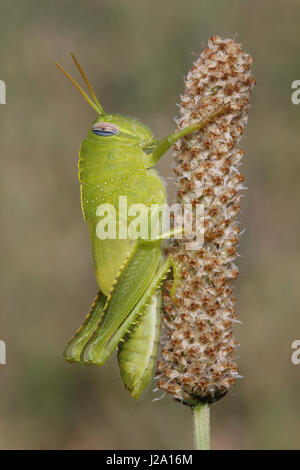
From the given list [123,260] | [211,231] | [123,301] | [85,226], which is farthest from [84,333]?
[85,226]

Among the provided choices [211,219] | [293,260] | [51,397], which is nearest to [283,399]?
[293,260]

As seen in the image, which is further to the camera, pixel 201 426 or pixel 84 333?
pixel 84 333

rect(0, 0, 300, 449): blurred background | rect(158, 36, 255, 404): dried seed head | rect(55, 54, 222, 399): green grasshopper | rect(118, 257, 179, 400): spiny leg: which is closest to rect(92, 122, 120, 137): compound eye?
rect(55, 54, 222, 399): green grasshopper

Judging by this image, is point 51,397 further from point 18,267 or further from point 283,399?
point 283,399

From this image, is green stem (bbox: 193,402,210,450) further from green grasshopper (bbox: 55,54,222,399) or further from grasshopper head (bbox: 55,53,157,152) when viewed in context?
grasshopper head (bbox: 55,53,157,152)

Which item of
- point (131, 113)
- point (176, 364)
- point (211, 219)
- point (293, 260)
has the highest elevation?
point (131, 113)

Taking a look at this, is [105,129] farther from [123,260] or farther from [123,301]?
[123,301]

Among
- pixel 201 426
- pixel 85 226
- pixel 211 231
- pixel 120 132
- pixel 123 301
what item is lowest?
pixel 201 426
